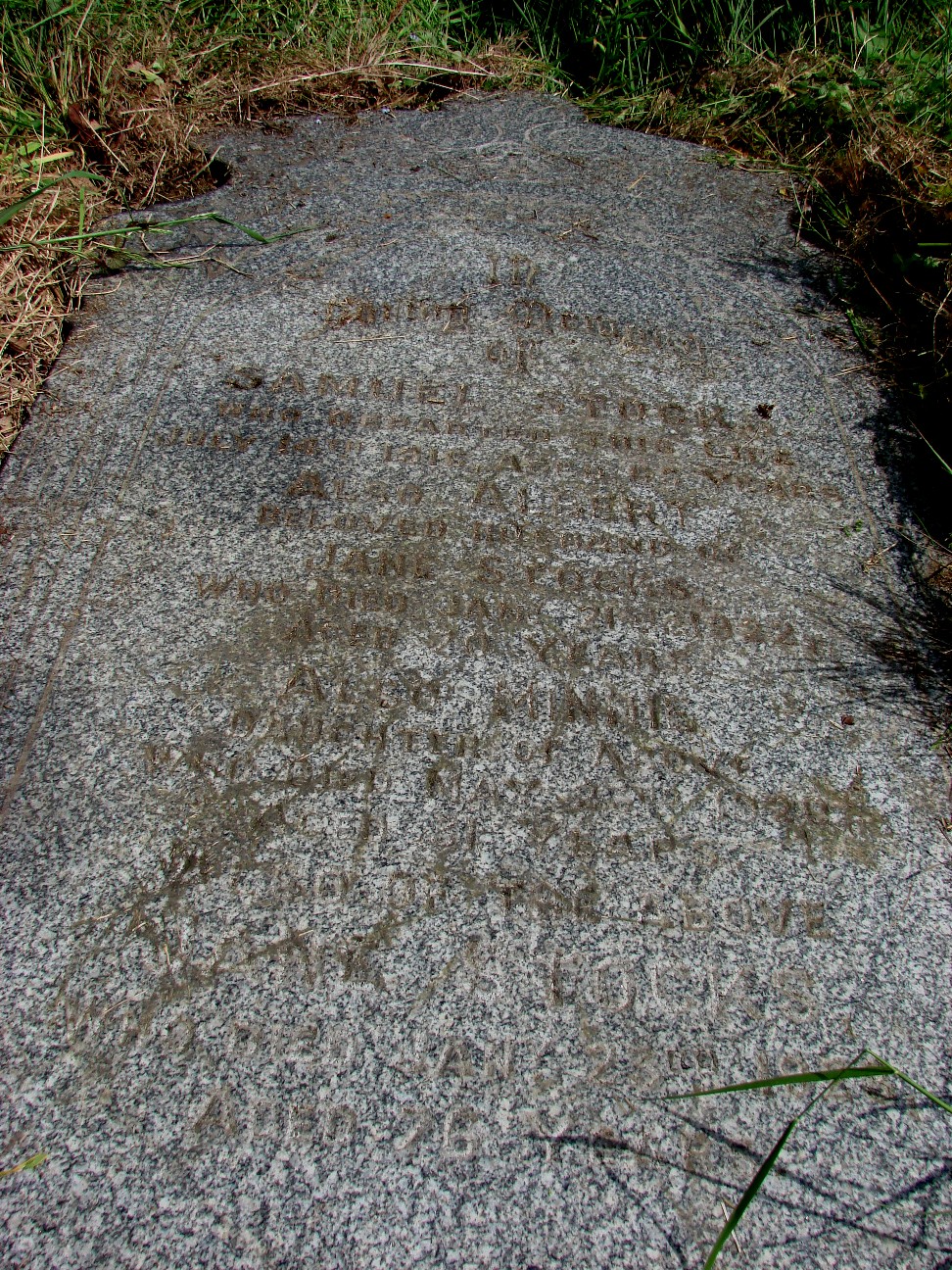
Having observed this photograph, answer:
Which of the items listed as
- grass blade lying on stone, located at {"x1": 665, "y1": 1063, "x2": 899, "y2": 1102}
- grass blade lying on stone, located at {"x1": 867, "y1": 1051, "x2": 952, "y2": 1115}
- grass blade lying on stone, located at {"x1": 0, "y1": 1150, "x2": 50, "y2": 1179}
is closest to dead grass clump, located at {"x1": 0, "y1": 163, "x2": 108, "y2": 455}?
grass blade lying on stone, located at {"x1": 0, "y1": 1150, "x2": 50, "y2": 1179}

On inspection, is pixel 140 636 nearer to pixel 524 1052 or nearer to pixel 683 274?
pixel 524 1052

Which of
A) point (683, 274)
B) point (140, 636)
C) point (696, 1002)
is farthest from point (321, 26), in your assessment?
point (696, 1002)

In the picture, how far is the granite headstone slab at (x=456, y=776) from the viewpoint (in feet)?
4.17

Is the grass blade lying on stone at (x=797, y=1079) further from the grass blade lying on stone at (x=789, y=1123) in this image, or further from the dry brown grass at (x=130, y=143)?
the dry brown grass at (x=130, y=143)

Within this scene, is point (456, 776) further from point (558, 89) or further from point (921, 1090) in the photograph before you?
point (558, 89)

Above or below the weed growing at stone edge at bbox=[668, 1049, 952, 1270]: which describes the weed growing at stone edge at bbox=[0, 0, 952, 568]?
above

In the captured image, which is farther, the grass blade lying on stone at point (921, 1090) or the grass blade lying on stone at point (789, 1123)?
the grass blade lying on stone at point (921, 1090)

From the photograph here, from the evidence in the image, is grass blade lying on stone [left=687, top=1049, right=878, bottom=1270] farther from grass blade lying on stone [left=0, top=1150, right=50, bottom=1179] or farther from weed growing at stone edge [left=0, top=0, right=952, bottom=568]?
weed growing at stone edge [left=0, top=0, right=952, bottom=568]

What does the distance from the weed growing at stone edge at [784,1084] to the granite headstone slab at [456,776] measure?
0.02 meters

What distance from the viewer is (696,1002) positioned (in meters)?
1.42

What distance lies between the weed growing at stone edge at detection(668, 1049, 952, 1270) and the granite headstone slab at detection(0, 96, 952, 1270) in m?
0.02

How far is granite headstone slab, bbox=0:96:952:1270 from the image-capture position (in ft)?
4.17

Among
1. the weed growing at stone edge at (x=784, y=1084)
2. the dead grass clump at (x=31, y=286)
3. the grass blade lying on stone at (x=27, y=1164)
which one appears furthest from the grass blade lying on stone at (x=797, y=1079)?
the dead grass clump at (x=31, y=286)

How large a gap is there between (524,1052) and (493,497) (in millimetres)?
1135
